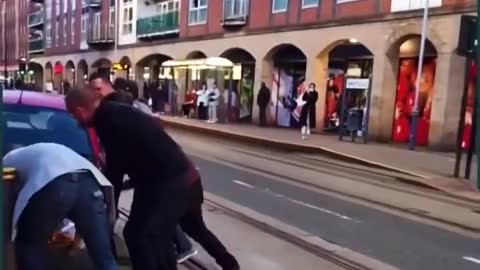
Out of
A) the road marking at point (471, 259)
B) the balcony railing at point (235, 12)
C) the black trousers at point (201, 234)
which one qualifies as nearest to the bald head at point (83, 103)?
the black trousers at point (201, 234)

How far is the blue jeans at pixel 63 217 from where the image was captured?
12.4ft

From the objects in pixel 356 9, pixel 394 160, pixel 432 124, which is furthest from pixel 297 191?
pixel 356 9

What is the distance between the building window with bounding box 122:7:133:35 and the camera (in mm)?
45219

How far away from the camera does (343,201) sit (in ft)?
34.7

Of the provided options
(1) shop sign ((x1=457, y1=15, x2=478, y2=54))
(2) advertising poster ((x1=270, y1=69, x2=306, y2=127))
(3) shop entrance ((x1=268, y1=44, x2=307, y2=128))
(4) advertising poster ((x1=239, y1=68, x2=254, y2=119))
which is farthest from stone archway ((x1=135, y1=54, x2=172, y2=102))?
(1) shop sign ((x1=457, y1=15, x2=478, y2=54))

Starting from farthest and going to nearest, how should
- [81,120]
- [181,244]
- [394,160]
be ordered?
[394,160], [181,244], [81,120]

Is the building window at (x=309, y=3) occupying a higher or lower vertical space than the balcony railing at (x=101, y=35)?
higher

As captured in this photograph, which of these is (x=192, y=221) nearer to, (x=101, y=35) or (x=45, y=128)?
(x=45, y=128)

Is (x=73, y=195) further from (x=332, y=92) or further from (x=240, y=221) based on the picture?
(x=332, y=92)

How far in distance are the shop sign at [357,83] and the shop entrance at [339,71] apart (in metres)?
1.84

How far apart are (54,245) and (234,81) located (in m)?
27.7

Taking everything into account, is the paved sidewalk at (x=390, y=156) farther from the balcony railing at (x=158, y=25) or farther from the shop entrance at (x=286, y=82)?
the balcony railing at (x=158, y=25)

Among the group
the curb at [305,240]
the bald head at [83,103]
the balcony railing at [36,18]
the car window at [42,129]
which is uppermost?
the balcony railing at [36,18]

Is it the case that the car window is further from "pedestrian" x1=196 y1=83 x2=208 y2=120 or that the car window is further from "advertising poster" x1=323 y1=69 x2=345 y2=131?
"pedestrian" x1=196 y1=83 x2=208 y2=120
